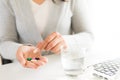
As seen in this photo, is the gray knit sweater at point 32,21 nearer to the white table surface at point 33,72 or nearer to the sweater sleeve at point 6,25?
the sweater sleeve at point 6,25

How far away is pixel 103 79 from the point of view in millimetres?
740

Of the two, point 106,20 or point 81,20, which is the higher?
point 81,20

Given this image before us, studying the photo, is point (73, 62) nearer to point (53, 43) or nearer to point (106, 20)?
point (53, 43)

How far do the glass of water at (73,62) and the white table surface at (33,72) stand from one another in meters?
0.03

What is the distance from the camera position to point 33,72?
828 millimetres

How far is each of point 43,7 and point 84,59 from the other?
1.36 ft

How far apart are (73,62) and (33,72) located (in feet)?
0.50

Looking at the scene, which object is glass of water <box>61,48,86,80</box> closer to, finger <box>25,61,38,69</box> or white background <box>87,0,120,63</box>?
finger <box>25,61,38,69</box>

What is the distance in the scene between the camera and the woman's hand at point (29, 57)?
2.60 ft

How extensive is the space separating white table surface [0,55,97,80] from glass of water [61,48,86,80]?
3 cm

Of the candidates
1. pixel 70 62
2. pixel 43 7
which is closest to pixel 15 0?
pixel 43 7

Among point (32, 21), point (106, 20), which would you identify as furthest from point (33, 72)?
point (106, 20)

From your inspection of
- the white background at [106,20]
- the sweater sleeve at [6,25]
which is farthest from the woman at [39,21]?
the white background at [106,20]

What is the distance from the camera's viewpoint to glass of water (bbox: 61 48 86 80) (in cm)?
78
